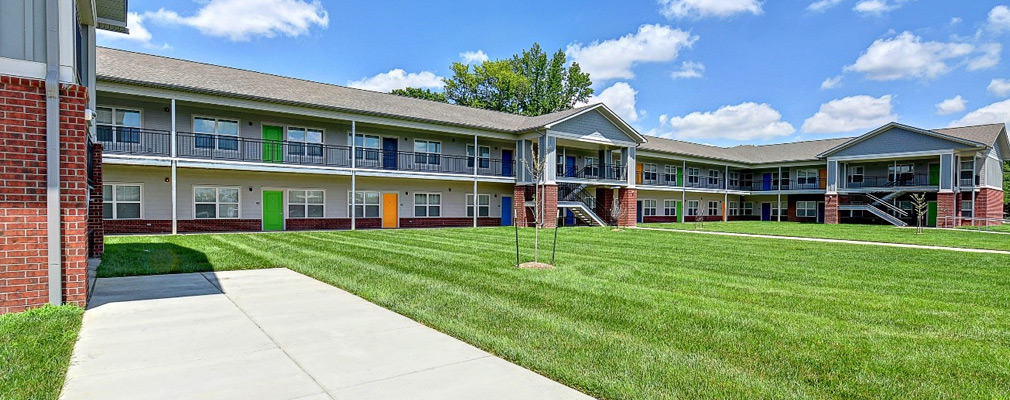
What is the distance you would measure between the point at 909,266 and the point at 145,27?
22.5m

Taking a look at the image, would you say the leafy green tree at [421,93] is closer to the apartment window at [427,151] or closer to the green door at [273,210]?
the apartment window at [427,151]

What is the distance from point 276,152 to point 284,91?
8.48 ft

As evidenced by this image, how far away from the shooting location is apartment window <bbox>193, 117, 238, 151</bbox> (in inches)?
744

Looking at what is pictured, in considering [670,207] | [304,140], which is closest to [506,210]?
[304,140]

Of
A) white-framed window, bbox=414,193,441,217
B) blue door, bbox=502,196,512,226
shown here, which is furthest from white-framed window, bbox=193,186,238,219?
blue door, bbox=502,196,512,226

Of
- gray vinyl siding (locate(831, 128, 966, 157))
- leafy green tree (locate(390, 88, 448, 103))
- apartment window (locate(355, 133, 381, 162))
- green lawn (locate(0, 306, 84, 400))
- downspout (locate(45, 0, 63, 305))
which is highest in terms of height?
leafy green tree (locate(390, 88, 448, 103))

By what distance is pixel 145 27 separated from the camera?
52.7 ft

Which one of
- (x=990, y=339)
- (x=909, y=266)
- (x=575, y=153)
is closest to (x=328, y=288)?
(x=990, y=339)

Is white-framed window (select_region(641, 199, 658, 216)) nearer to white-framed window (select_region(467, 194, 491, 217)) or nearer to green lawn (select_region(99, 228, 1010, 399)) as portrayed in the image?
white-framed window (select_region(467, 194, 491, 217))

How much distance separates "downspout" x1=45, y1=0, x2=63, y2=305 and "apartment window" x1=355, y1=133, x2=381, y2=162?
56.0ft

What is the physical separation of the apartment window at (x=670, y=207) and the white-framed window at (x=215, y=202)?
95.6 ft

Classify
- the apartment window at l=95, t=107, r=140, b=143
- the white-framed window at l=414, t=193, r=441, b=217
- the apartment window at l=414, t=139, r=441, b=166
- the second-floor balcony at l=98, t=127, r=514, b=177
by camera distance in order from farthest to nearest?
1. the white-framed window at l=414, t=193, r=441, b=217
2. the apartment window at l=414, t=139, r=441, b=166
3. the second-floor balcony at l=98, t=127, r=514, b=177
4. the apartment window at l=95, t=107, r=140, b=143

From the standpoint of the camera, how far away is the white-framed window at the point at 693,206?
3920cm

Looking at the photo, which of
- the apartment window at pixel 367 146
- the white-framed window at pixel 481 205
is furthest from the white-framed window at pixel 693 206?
the apartment window at pixel 367 146
